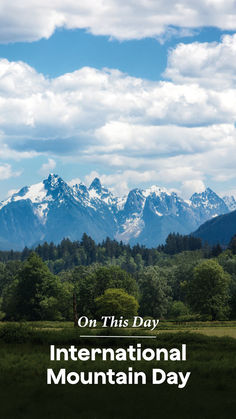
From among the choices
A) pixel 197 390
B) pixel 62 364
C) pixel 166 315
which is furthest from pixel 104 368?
pixel 166 315

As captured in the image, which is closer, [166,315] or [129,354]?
[129,354]

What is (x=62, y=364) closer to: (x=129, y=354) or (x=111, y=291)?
(x=129, y=354)

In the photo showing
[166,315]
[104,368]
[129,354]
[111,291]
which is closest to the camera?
[104,368]

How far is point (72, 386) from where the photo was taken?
83.5ft

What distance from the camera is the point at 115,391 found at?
964 inches

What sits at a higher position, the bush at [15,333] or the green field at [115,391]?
the bush at [15,333]

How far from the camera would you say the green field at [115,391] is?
21.6m

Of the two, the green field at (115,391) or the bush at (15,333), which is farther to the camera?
the bush at (15,333)

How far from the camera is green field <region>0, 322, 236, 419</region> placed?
21.6 metres

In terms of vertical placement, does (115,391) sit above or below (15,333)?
below

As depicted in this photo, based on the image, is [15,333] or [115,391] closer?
[115,391]

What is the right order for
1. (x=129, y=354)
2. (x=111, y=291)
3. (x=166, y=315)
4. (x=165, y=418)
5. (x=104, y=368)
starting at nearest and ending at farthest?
→ (x=165, y=418), (x=104, y=368), (x=129, y=354), (x=111, y=291), (x=166, y=315)

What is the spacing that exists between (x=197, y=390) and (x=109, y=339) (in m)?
11.5

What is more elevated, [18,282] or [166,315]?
[18,282]
